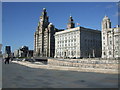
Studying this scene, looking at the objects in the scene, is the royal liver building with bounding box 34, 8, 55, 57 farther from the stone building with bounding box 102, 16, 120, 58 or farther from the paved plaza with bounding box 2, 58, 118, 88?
the paved plaza with bounding box 2, 58, 118, 88

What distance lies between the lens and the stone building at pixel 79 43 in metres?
99.8

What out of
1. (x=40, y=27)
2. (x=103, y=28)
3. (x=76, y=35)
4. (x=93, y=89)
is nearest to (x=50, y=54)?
(x=40, y=27)

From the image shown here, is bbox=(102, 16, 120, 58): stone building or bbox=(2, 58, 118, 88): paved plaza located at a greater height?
bbox=(102, 16, 120, 58): stone building

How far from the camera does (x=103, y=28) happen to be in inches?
3590

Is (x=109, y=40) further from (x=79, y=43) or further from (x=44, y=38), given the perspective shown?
(x=44, y=38)

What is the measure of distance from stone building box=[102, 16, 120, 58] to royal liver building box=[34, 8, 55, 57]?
187 ft

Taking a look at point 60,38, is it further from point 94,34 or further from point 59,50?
point 94,34

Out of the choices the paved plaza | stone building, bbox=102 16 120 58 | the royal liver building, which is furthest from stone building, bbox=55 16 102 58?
the paved plaza

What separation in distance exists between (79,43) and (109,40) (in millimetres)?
20238

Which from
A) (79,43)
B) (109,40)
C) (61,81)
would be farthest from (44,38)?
(61,81)

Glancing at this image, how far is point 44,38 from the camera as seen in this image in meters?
142

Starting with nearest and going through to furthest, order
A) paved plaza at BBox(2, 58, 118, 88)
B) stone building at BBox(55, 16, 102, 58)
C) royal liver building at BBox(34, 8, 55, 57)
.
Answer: paved plaza at BBox(2, 58, 118, 88) → stone building at BBox(55, 16, 102, 58) → royal liver building at BBox(34, 8, 55, 57)

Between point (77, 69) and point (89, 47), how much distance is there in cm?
8619

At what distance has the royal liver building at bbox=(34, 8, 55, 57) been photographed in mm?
135250
